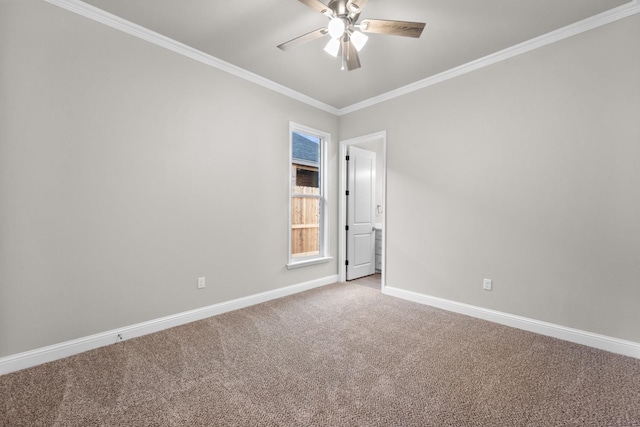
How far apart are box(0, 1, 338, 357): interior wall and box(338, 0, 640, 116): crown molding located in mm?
1891

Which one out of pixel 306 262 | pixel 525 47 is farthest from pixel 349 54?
pixel 306 262

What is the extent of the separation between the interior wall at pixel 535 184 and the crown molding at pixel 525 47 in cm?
5

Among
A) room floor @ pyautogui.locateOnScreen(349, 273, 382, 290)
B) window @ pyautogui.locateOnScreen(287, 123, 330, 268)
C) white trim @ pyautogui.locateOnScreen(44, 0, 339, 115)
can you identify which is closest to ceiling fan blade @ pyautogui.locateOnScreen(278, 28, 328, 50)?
white trim @ pyautogui.locateOnScreen(44, 0, 339, 115)

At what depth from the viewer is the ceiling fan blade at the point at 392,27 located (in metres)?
1.88

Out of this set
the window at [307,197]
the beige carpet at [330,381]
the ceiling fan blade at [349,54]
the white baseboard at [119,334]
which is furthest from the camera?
the window at [307,197]

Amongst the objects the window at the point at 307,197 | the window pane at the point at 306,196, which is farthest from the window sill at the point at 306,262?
the window pane at the point at 306,196

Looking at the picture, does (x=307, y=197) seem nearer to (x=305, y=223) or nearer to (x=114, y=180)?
(x=305, y=223)

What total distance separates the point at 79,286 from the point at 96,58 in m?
1.86

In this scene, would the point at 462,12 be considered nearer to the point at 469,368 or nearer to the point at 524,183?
the point at 524,183

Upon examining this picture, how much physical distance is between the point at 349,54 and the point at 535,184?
83.4 inches

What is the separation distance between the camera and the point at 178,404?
165 cm

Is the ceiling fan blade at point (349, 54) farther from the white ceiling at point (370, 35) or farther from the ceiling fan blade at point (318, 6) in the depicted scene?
the white ceiling at point (370, 35)

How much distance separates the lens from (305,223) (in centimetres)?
420

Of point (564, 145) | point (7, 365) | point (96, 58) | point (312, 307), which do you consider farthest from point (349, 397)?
point (96, 58)
